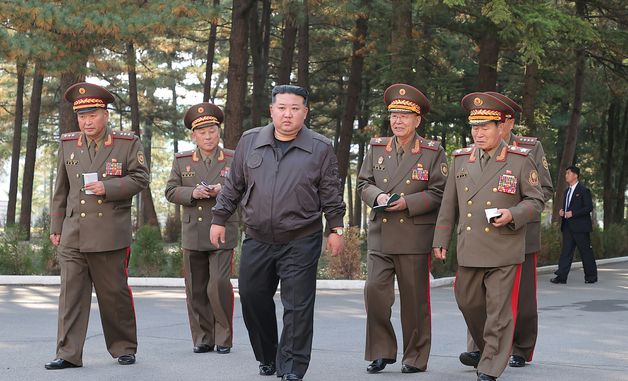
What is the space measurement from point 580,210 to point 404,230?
36.1ft

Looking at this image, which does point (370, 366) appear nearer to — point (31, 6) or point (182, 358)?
point (182, 358)

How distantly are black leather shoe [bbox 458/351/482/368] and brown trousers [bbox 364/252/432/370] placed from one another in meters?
0.33

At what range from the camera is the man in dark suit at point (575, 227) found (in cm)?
1908

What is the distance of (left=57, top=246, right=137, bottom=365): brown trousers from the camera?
9.10 metres

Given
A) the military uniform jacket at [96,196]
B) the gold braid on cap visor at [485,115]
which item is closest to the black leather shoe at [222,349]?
the military uniform jacket at [96,196]

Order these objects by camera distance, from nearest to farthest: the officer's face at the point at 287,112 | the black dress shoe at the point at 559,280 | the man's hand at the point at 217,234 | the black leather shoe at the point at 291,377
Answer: the black leather shoe at the point at 291,377, the officer's face at the point at 287,112, the man's hand at the point at 217,234, the black dress shoe at the point at 559,280

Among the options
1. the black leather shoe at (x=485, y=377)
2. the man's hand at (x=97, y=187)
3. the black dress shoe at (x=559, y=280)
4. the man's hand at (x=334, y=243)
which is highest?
the man's hand at (x=97, y=187)

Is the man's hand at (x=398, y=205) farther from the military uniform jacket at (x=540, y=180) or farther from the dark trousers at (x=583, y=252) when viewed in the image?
the dark trousers at (x=583, y=252)

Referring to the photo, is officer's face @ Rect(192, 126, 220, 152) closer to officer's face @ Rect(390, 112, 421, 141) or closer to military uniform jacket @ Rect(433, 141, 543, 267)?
officer's face @ Rect(390, 112, 421, 141)

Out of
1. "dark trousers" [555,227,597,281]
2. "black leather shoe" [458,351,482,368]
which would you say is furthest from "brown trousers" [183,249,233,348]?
"dark trousers" [555,227,597,281]

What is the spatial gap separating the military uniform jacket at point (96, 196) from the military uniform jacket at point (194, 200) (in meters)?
1.07

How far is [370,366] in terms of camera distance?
29.4 ft

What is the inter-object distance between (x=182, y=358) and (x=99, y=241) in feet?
4.38

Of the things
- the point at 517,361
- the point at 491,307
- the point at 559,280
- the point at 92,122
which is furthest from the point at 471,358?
the point at 559,280
